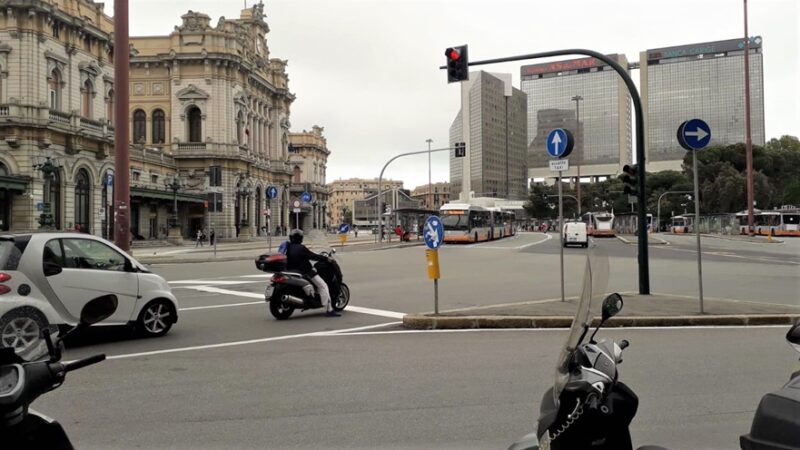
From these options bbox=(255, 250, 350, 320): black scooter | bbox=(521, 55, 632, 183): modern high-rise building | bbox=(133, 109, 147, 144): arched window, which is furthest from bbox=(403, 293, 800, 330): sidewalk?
bbox=(521, 55, 632, 183): modern high-rise building

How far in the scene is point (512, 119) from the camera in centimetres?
11462

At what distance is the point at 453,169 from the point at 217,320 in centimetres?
13758

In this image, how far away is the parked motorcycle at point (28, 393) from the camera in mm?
1962

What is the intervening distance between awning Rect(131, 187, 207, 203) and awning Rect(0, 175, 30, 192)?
12699 mm

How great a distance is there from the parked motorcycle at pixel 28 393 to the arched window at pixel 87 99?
5059 centimetres

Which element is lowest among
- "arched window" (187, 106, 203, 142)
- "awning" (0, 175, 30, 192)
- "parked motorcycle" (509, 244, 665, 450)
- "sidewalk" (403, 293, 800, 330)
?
"sidewalk" (403, 293, 800, 330)

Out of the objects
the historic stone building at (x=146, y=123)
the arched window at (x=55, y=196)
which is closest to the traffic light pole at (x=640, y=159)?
the historic stone building at (x=146, y=123)

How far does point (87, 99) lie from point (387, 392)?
49.1m

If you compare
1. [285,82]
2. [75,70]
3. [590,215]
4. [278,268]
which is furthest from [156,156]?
[278,268]

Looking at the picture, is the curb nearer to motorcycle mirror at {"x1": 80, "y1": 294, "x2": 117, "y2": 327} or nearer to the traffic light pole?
the traffic light pole

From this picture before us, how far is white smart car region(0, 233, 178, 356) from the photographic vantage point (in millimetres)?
6900

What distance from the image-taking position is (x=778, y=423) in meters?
1.80

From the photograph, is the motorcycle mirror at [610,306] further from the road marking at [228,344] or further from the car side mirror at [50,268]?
the car side mirror at [50,268]

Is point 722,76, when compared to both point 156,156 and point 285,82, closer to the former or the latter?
point 285,82
